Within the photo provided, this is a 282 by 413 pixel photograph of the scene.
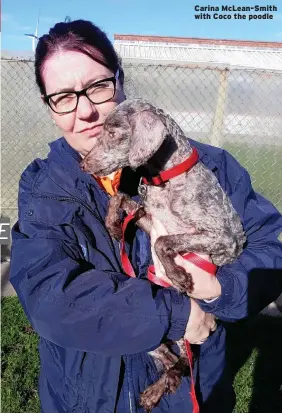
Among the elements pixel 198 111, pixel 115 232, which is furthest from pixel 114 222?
pixel 198 111

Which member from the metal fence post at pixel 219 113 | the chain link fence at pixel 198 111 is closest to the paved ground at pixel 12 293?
the chain link fence at pixel 198 111

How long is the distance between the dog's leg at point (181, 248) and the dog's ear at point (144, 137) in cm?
38

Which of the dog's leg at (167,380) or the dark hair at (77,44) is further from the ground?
the dark hair at (77,44)

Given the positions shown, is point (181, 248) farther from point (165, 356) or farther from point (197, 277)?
point (165, 356)

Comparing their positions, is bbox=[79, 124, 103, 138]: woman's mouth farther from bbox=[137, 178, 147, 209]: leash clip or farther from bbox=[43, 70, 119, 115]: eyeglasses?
bbox=[137, 178, 147, 209]: leash clip

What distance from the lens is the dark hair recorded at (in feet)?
6.84

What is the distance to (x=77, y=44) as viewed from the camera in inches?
82.1

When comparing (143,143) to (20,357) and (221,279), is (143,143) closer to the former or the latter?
(221,279)

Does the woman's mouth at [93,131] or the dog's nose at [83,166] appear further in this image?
the woman's mouth at [93,131]

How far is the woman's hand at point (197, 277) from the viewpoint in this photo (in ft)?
6.37

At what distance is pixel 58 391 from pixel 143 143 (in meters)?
1.13

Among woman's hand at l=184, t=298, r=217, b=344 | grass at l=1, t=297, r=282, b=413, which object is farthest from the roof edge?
woman's hand at l=184, t=298, r=217, b=344

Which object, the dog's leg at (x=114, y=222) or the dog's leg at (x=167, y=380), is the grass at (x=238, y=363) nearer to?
the dog's leg at (x=167, y=380)

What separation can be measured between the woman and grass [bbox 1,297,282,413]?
2.05 m
